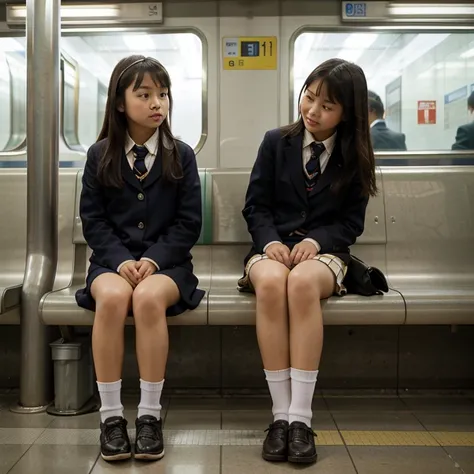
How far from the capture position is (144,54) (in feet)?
11.8

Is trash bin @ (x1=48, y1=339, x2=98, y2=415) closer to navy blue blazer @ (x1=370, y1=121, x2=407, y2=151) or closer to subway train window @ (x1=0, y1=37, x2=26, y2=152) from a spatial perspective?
subway train window @ (x1=0, y1=37, x2=26, y2=152)

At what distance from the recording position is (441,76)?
11.5ft

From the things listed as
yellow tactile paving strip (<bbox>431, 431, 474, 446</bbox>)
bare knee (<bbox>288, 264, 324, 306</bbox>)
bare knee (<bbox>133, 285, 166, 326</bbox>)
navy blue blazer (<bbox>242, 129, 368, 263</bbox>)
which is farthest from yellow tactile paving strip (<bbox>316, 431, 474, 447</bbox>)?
bare knee (<bbox>133, 285, 166, 326</bbox>)

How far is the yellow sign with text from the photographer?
3324mm

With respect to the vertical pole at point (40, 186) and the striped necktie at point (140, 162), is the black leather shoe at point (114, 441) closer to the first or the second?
the vertical pole at point (40, 186)

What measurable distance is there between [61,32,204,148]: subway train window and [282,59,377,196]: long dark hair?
1.09 meters

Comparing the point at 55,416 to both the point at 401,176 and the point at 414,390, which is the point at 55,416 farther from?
the point at 401,176

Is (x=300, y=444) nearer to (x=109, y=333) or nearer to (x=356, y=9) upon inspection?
(x=109, y=333)

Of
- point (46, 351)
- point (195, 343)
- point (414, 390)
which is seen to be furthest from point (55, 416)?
point (414, 390)

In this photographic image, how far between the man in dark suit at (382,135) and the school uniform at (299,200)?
961 mm

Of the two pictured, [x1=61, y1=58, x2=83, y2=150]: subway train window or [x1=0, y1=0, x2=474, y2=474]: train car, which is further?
[x1=61, y1=58, x2=83, y2=150]: subway train window

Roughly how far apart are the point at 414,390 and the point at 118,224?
73.5 inches

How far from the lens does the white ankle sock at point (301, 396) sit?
209cm

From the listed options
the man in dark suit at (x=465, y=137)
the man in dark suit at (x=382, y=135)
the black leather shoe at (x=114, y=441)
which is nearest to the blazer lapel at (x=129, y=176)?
the black leather shoe at (x=114, y=441)
